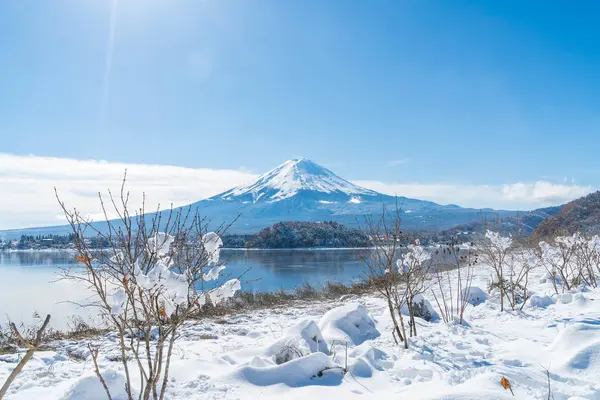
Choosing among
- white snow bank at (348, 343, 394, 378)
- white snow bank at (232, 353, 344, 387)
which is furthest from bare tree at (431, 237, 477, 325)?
white snow bank at (232, 353, 344, 387)

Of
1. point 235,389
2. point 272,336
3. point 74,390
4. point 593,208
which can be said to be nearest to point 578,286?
point 272,336

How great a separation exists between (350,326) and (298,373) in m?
2.47

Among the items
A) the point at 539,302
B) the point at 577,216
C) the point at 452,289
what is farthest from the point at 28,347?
the point at 577,216

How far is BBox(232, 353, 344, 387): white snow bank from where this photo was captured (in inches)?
152

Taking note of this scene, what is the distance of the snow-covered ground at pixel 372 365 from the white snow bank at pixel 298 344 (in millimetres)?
13

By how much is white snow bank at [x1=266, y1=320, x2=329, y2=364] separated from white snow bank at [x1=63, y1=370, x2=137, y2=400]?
172 centimetres

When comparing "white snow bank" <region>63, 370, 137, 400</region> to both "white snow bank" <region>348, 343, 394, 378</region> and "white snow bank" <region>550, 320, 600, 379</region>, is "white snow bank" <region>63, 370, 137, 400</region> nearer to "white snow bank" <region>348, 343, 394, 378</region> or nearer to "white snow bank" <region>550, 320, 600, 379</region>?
"white snow bank" <region>348, 343, 394, 378</region>

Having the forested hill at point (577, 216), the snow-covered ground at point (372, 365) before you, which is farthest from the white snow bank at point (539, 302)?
the forested hill at point (577, 216)

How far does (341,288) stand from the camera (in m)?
15.0

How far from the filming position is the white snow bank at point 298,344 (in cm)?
453

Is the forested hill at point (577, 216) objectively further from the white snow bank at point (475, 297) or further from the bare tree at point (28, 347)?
the bare tree at point (28, 347)

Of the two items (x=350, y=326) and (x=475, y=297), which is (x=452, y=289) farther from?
(x=350, y=326)

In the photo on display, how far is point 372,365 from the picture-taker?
4.38m

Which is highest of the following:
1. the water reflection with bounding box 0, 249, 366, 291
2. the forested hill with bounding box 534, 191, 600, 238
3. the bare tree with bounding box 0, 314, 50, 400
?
the forested hill with bounding box 534, 191, 600, 238
